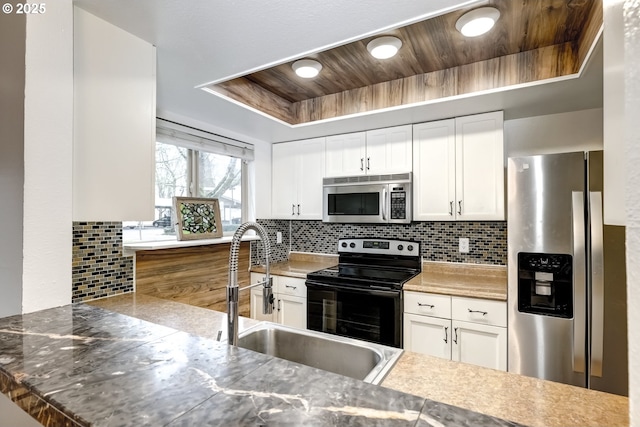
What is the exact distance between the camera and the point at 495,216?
2.24 meters

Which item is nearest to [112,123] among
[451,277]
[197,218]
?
[197,218]

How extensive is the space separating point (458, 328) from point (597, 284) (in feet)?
2.61

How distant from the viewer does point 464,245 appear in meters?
2.59

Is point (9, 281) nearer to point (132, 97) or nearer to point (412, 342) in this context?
point (132, 97)

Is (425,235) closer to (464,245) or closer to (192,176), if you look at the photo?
(464,245)

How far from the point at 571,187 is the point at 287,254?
2531 mm

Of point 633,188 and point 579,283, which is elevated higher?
point 633,188

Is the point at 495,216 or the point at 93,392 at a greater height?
the point at 495,216

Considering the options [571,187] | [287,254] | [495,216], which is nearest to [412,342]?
[495,216]

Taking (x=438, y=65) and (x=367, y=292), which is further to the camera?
(x=367, y=292)

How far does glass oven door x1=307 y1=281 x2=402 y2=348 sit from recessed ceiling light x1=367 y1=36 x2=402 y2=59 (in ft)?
5.04

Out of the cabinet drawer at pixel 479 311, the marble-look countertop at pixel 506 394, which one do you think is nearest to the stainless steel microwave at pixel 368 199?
the cabinet drawer at pixel 479 311

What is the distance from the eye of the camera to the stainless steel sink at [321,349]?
1.20 m

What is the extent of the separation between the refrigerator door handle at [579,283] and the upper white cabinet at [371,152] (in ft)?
3.76
